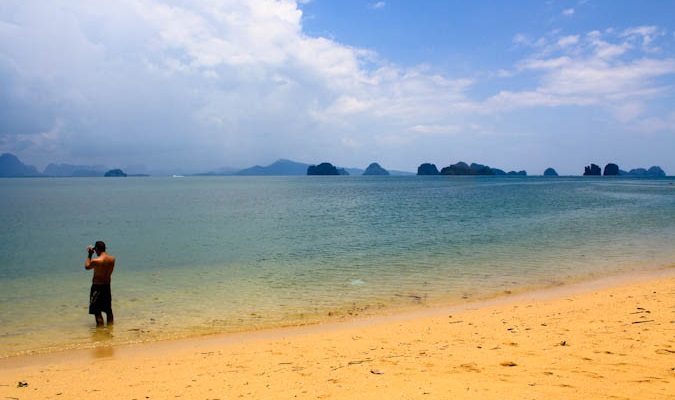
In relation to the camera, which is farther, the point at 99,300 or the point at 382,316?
the point at 382,316

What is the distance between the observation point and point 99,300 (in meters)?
12.2

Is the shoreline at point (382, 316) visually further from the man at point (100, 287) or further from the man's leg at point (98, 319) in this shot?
the man at point (100, 287)

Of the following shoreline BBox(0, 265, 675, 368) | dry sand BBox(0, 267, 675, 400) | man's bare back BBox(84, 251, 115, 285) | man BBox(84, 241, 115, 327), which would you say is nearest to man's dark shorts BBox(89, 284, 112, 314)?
man BBox(84, 241, 115, 327)

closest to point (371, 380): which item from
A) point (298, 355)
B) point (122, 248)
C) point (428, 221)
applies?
point (298, 355)

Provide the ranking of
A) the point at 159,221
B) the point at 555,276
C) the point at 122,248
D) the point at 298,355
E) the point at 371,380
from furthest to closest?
the point at 159,221, the point at 122,248, the point at 555,276, the point at 298,355, the point at 371,380

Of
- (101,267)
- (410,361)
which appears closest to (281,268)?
(101,267)

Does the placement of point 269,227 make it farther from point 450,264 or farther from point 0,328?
point 0,328

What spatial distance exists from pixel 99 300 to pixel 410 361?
903 centimetres

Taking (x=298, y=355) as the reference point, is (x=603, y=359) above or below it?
above

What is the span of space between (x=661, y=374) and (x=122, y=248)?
92.1 feet

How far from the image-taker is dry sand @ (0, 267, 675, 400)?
6504mm

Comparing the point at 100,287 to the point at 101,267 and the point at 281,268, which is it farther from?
the point at 281,268

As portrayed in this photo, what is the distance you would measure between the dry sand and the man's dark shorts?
2.11 m

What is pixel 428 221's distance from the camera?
39188 mm
